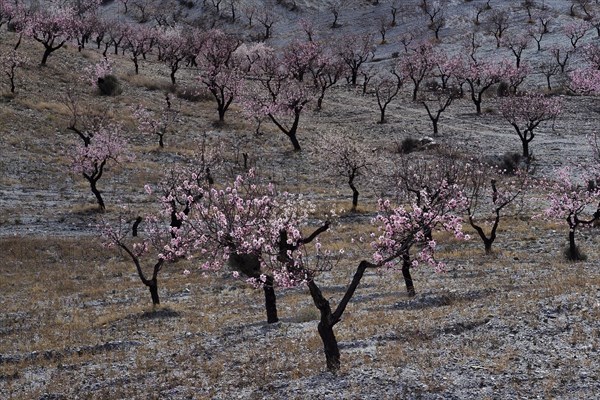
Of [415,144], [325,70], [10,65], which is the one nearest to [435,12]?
[325,70]

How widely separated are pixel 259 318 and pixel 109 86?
61846 mm

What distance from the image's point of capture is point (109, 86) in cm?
7844

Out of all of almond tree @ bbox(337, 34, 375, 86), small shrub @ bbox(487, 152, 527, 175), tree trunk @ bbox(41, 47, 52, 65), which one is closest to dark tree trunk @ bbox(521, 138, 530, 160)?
small shrub @ bbox(487, 152, 527, 175)

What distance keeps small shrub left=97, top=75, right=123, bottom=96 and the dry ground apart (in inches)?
798

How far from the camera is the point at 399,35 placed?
469 feet

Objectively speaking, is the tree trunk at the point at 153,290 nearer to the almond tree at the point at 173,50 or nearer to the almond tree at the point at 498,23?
the almond tree at the point at 173,50

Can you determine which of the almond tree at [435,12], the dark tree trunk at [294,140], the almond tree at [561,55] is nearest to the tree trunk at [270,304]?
the dark tree trunk at [294,140]

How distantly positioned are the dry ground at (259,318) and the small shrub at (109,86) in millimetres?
20264

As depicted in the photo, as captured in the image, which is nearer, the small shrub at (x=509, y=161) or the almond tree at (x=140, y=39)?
the small shrub at (x=509, y=161)

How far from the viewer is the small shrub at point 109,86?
78.0 m

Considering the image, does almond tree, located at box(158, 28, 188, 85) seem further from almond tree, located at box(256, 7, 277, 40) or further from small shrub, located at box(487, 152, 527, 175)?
small shrub, located at box(487, 152, 527, 175)

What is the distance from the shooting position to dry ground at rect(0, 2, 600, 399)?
53.7 ft

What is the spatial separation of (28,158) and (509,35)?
351ft

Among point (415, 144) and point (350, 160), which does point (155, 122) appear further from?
point (415, 144)
